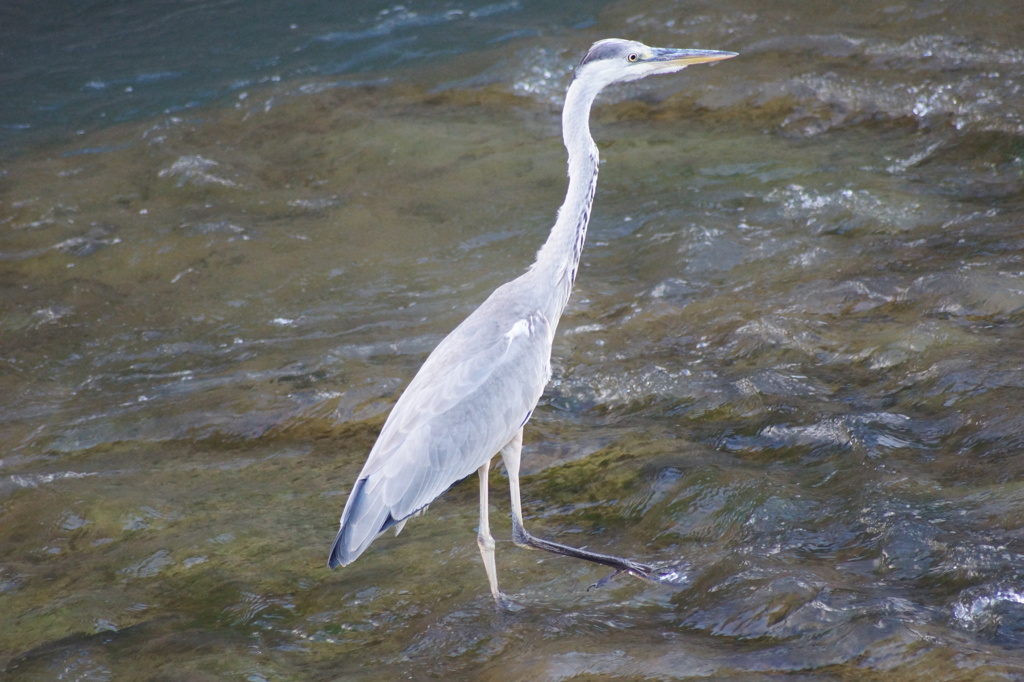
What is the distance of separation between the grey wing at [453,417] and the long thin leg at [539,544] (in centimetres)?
11

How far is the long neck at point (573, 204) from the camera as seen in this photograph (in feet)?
14.3

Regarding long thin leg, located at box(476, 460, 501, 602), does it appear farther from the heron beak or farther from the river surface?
the heron beak

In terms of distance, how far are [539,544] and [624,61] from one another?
2.17 metres

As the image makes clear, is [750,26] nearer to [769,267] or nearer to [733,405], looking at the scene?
[769,267]

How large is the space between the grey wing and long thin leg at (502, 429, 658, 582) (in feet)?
0.37

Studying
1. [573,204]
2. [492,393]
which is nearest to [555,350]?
[573,204]

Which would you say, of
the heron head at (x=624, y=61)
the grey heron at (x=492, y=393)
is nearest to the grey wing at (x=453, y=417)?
the grey heron at (x=492, y=393)

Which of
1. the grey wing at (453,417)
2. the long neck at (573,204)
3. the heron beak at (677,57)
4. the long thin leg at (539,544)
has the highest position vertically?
the heron beak at (677,57)

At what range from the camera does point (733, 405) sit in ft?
16.2

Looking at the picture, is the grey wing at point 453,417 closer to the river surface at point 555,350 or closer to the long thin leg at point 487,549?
the long thin leg at point 487,549

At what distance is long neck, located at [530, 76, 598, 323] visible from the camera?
14.3ft

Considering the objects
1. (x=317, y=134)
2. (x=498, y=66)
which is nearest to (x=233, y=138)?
(x=317, y=134)

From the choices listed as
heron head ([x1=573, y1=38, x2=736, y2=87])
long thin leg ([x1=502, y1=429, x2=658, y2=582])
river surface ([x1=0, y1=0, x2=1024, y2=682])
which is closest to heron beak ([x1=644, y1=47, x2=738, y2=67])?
heron head ([x1=573, y1=38, x2=736, y2=87])

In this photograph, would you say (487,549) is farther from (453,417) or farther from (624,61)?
(624,61)
